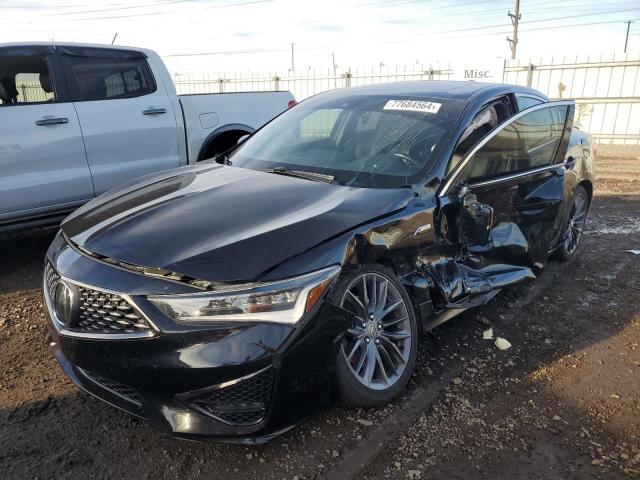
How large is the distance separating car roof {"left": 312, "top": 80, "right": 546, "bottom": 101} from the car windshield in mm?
100

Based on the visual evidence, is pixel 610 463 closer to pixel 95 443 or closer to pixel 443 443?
pixel 443 443

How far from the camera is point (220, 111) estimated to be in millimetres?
5902

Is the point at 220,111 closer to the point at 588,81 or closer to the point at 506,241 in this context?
the point at 506,241

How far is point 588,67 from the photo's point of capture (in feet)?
46.4

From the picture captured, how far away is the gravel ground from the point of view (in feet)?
7.92

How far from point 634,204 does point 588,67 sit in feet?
25.6

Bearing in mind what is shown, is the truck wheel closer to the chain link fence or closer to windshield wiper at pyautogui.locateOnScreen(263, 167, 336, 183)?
windshield wiper at pyautogui.locateOnScreen(263, 167, 336, 183)

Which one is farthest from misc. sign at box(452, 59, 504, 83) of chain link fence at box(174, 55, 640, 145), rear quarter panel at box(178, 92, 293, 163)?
rear quarter panel at box(178, 92, 293, 163)

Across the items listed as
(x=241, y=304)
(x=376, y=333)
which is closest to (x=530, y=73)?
(x=376, y=333)

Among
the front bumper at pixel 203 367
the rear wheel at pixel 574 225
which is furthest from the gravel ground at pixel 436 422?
the rear wheel at pixel 574 225

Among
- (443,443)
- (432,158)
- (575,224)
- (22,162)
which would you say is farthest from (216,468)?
(575,224)

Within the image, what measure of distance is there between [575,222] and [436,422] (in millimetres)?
3409

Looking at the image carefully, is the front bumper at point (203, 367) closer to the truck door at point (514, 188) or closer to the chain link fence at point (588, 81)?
the truck door at point (514, 188)

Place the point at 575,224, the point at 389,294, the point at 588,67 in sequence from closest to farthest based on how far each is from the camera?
1. the point at 389,294
2. the point at 575,224
3. the point at 588,67
